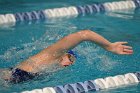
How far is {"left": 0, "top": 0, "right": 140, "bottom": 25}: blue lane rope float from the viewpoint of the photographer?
667 cm

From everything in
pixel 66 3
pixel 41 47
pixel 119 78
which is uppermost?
pixel 66 3

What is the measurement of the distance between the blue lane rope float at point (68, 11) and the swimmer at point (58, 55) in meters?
2.72

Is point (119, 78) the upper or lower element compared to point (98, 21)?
lower

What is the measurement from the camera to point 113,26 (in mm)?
6527

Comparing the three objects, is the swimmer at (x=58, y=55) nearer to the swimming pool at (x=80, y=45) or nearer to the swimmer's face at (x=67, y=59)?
the swimmer's face at (x=67, y=59)

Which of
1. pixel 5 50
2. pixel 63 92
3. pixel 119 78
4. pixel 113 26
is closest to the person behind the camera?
pixel 63 92

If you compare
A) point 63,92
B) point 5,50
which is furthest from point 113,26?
point 63,92

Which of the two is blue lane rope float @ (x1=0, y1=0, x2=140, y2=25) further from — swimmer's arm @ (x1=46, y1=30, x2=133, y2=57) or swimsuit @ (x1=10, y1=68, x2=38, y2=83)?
swimmer's arm @ (x1=46, y1=30, x2=133, y2=57)

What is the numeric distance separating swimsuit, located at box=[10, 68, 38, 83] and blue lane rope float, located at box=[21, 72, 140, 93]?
18 cm

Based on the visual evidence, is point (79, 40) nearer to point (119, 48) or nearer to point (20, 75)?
point (119, 48)


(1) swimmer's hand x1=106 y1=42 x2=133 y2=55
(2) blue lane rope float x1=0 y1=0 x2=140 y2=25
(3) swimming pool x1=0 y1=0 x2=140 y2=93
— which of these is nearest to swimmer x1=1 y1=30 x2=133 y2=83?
(1) swimmer's hand x1=106 y1=42 x2=133 y2=55

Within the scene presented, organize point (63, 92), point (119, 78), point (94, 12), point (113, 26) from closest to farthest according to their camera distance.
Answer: point (63, 92), point (119, 78), point (113, 26), point (94, 12)

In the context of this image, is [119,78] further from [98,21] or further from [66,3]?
[66,3]

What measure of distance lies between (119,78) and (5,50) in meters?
1.77
